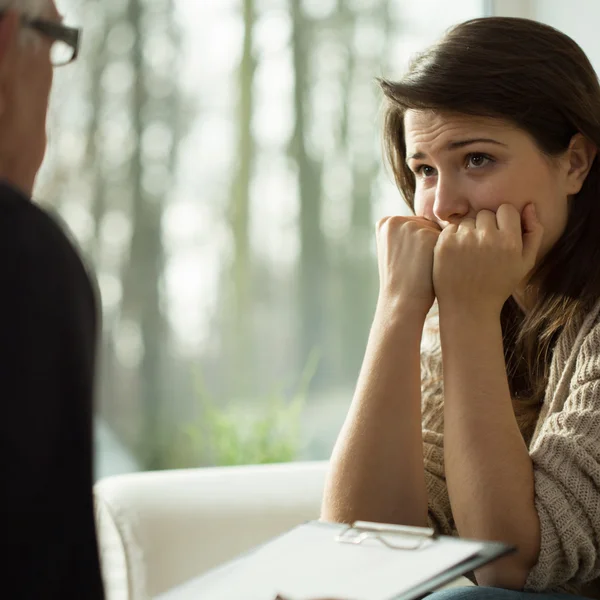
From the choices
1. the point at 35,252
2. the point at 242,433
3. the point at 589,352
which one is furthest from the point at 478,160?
the point at 242,433

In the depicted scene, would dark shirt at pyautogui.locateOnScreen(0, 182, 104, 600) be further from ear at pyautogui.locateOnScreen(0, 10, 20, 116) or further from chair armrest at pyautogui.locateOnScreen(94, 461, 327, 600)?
chair armrest at pyautogui.locateOnScreen(94, 461, 327, 600)

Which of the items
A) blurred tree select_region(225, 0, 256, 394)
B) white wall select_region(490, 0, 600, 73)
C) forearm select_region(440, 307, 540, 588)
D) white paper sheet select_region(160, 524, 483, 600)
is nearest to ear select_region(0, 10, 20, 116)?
white paper sheet select_region(160, 524, 483, 600)

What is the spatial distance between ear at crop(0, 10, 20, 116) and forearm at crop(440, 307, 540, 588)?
0.79 meters

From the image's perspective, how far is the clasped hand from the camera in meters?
1.34

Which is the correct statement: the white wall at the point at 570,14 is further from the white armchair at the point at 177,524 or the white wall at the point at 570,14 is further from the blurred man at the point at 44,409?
the blurred man at the point at 44,409

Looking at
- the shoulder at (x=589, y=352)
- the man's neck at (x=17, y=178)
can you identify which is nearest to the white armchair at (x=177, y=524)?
the shoulder at (x=589, y=352)

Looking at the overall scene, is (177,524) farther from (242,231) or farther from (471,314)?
(242,231)

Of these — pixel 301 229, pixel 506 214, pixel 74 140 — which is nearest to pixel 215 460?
pixel 301 229

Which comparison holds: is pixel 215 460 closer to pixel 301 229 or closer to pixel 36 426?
pixel 301 229

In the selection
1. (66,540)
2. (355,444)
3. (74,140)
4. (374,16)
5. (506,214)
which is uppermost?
(374,16)

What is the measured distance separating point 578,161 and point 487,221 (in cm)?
21

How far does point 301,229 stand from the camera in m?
2.74

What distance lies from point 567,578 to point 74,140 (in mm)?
1856

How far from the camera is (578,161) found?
145 centimetres
